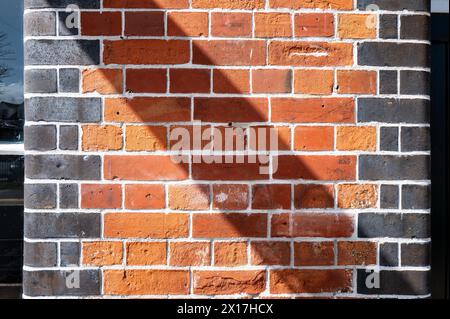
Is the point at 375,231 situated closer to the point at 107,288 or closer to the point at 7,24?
the point at 107,288

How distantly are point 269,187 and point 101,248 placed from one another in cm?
58

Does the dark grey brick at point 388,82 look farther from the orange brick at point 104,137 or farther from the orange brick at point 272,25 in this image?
the orange brick at point 104,137

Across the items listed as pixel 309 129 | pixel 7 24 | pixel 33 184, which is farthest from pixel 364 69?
pixel 7 24

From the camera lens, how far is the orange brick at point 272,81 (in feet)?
5.55

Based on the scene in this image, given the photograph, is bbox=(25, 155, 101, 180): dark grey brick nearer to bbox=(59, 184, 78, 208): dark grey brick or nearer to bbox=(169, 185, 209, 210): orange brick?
bbox=(59, 184, 78, 208): dark grey brick

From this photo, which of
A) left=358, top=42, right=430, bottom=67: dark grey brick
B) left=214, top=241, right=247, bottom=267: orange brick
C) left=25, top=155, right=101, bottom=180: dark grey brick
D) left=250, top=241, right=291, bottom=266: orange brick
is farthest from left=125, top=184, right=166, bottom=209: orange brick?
left=358, top=42, right=430, bottom=67: dark grey brick

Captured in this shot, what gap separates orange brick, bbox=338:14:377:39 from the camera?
→ 1696 mm

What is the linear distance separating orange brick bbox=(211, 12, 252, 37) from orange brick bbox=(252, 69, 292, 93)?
139 millimetres

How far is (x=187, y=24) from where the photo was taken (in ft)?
5.53

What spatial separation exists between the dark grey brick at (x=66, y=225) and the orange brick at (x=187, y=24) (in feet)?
2.15

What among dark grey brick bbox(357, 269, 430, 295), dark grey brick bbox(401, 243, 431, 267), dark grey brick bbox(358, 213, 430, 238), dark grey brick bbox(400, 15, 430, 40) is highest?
dark grey brick bbox(400, 15, 430, 40)

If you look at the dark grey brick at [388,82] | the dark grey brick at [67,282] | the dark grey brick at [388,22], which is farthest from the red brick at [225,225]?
the dark grey brick at [388,22]

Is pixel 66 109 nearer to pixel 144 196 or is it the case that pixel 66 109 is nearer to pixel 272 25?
pixel 144 196

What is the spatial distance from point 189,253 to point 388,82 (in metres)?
0.86
